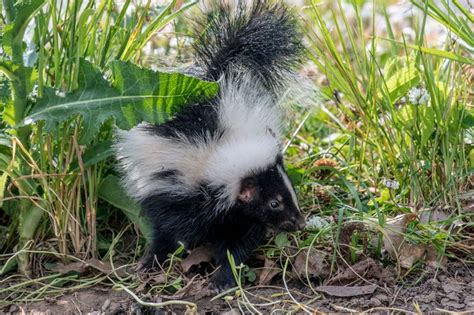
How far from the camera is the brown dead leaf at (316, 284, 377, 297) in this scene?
342 centimetres

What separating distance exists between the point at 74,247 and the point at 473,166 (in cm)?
216

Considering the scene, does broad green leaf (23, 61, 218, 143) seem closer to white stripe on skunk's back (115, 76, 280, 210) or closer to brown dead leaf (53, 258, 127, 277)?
white stripe on skunk's back (115, 76, 280, 210)

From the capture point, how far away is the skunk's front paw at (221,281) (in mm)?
3624

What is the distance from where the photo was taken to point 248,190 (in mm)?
3779

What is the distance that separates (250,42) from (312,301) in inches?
55.6

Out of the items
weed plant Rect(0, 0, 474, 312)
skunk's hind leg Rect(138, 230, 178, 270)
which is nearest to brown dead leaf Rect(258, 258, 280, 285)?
weed plant Rect(0, 0, 474, 312)

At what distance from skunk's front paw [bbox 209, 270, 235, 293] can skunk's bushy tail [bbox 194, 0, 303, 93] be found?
1.00m

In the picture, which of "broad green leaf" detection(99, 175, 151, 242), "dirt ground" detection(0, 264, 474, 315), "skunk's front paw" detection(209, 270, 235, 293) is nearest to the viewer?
"dirt ground" detection(0, 264, 474, 315)

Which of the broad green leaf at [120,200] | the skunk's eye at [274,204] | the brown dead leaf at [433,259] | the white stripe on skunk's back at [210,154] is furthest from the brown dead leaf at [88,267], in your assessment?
the brown dead leaf at [433,259]

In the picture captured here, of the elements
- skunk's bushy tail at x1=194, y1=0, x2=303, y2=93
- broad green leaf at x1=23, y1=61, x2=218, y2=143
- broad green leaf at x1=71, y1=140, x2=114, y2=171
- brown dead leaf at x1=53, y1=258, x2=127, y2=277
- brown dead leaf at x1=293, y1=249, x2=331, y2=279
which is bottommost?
brown dead leaf at x1=53, y1=258, x2=127, y2=277

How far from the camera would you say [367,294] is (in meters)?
3.44

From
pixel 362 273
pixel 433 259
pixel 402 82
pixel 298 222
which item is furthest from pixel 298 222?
pixel 402 82

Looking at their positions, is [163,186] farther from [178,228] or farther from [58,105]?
[58,105]

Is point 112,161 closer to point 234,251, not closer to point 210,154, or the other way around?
point 210,154
